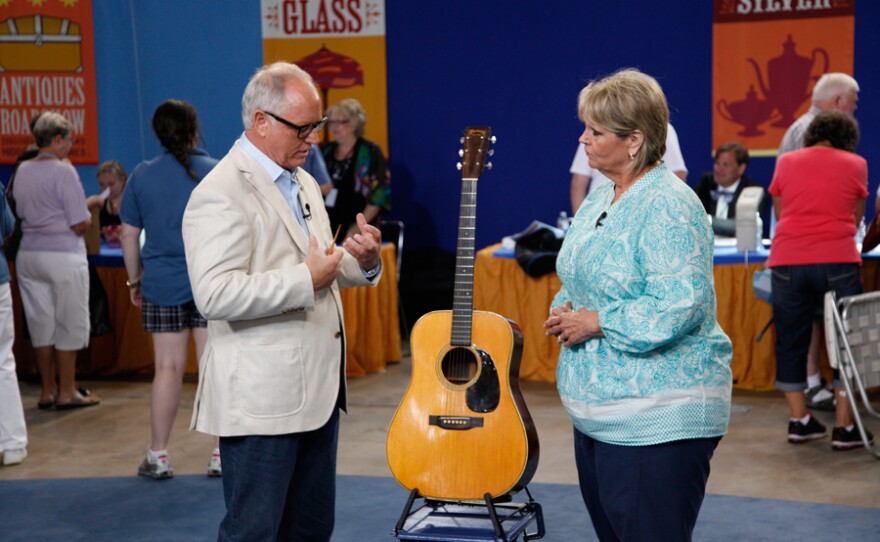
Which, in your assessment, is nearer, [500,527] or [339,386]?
[339,386]

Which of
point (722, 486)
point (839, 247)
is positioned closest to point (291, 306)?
point (722, 486)

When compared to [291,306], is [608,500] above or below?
below

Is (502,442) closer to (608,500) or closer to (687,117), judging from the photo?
(608,500)

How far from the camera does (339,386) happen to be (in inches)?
110

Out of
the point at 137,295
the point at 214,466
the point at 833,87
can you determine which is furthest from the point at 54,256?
the point at 833,87

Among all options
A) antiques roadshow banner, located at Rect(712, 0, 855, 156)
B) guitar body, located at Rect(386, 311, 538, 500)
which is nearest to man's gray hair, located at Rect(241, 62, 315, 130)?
guitar body, located at Rect(386, 311, 538, 500)

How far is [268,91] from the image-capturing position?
8.71 feet

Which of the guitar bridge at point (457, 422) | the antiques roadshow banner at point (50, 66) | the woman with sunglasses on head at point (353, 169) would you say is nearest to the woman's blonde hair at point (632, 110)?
the guitar bridge at point (457, 422)

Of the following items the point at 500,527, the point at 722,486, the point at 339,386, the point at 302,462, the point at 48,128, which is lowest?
the point at 722,486

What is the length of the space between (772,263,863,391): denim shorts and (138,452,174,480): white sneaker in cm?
269

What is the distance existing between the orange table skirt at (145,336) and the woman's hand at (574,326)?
402cm

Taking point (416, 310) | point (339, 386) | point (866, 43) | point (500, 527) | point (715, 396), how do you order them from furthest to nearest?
1. point (416, 310)
2. point (866, 43)
3. point (500, 527)
4. point (339, 386)
5. point (715, 396)

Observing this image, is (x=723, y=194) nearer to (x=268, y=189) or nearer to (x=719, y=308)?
(x=719, y=308)

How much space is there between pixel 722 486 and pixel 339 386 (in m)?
2.26
